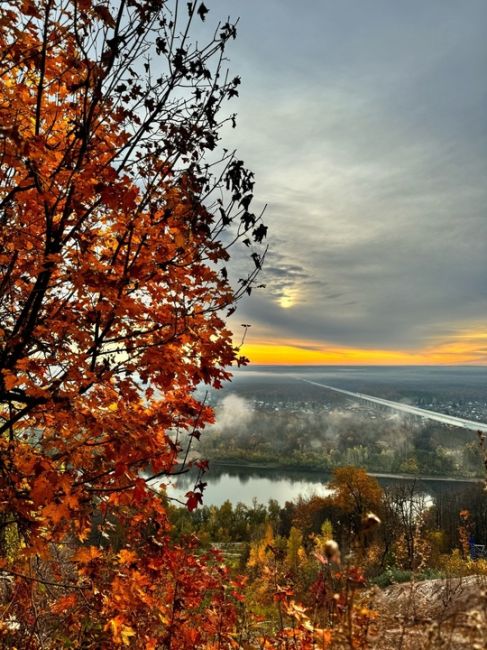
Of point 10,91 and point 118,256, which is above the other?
point 10,91

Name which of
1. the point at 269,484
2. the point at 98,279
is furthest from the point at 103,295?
the point at 269,484

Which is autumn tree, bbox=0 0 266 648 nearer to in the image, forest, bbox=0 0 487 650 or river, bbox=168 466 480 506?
forest, bbox=0 0 487 650

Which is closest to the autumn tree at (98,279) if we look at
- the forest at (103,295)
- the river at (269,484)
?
the forest at (103,295)

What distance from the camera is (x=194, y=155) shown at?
4637mm

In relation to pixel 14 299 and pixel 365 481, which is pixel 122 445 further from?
pixel 365 481

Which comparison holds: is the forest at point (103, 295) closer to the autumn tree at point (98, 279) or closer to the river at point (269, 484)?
the autumn tree at point (98, 279)

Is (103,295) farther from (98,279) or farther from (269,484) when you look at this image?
(269,484)

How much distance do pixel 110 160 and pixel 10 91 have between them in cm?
119

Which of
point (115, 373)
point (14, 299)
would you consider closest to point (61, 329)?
point (115, 373)

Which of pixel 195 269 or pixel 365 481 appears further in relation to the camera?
pixel 365 481

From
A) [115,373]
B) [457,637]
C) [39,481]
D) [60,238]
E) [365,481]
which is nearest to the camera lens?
[457,637]

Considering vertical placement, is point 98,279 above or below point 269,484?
above

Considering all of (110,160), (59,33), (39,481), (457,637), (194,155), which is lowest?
(457,637)

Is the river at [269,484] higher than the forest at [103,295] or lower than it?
lower
